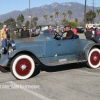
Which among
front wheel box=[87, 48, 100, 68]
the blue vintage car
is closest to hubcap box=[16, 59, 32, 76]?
the blue vintage car

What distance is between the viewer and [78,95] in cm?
555

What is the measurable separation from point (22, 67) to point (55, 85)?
1.26 metres

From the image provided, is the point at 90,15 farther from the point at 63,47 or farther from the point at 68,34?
the point at 63,47

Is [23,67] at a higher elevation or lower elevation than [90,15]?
lower

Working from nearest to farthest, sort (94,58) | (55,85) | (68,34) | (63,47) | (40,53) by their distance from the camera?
(55,85), (40,53), (63,47), (68,34), (94,58)

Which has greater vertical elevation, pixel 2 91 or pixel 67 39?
pixel 67 39

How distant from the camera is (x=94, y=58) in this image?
8.63 meters

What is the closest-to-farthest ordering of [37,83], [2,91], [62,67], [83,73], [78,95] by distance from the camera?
1. [78,95]
2. [2,91]
3. [37,83]
4. [83,73]
5. [62,67]

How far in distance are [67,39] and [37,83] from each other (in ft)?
6.44

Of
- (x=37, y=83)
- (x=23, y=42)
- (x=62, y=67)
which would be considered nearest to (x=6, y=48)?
(x=23, y=42)

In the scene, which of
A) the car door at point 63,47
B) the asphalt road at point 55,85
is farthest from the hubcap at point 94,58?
the car door at point 63,47

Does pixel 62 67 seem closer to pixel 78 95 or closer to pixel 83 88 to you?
pixel 83 88

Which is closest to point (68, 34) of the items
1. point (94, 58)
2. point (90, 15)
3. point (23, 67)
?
point (94, 58)

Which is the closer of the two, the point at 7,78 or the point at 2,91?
the point at 2,91
